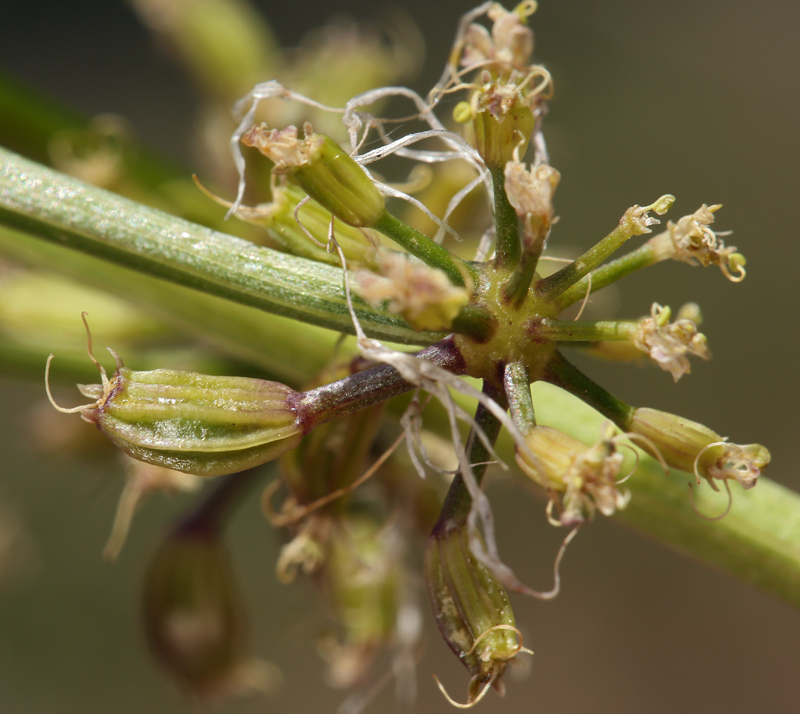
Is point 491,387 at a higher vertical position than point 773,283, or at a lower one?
higher

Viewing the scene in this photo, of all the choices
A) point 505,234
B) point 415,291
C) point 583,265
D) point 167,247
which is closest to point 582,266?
point 583,265

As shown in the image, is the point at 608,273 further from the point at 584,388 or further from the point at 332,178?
the point at 332,178

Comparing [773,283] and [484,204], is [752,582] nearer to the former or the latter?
[484,204]

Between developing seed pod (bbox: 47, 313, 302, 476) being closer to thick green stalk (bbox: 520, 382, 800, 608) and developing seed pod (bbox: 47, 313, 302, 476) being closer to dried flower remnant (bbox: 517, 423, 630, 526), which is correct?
dried flower remnant (bbox: 517, 423, 630, 526)

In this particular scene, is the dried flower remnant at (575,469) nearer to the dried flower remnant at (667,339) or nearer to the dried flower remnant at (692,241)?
the dried flower remnant at (667,339)

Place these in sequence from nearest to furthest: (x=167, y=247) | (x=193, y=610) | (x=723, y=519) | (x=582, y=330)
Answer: (x=582, y=330)
(x=167, y=247)
(x=723, y=519)
(x=193, y=610)

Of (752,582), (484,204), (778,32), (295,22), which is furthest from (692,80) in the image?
(752,582)

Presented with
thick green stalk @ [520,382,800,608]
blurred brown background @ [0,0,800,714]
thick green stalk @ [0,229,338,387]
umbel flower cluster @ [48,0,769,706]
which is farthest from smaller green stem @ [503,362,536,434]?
blurred brown background @ [0,0,800,714]

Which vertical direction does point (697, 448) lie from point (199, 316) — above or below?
above
